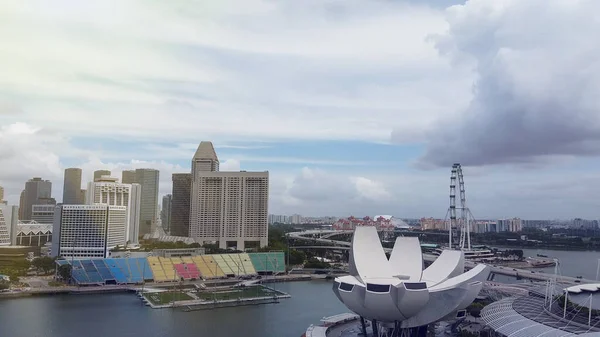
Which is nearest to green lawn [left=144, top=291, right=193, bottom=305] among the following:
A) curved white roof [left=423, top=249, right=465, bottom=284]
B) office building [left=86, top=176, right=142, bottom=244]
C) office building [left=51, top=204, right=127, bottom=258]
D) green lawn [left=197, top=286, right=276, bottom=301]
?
green lawn [left=197, top=286, right=276, bottom=301]

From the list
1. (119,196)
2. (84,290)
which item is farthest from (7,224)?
(84,290)

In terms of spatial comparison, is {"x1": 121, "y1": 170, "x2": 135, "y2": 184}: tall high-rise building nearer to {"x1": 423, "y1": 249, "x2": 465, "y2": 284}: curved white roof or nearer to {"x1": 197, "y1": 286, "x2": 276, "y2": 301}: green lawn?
{"x1": 197, "y1": 286, "x2": 276, "y2": 301}: green lawn

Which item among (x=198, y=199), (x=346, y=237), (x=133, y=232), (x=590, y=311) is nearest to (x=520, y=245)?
(x=346, y=237)

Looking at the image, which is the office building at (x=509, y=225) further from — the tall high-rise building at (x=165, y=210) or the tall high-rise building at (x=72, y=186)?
the tall high-rise building at (x=72, y=186)

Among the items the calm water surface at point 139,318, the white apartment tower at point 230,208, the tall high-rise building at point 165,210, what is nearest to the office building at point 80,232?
the white apartment tower at point 230,208

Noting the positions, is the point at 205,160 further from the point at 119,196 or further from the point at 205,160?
the point at 119,196

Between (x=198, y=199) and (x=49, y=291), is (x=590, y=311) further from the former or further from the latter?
(x=198, y=199)
